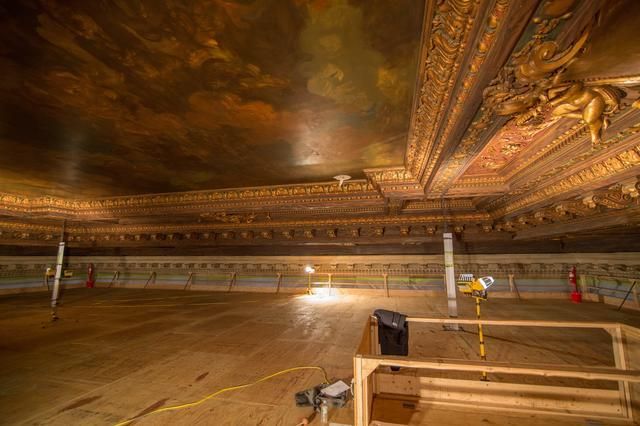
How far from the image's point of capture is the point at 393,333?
3375 mm

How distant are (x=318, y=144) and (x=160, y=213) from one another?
6.38 metres

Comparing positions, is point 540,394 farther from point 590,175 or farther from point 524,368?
point 590,175

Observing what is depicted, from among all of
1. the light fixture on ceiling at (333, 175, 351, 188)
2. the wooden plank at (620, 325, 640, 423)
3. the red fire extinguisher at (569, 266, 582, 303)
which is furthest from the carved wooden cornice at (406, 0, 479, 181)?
the red fire extinguisher at (569, 266, 582, 303)

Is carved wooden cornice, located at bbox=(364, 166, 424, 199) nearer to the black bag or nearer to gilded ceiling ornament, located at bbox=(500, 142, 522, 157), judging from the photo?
gilded ceiling ornament, located at bbox=(500, 142, 522, 157)

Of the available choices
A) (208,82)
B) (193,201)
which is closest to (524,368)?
(208,82)

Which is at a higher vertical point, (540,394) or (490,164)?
(490,164)

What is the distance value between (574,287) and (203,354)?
1214 centimetres

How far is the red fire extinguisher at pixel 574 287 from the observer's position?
8666mm

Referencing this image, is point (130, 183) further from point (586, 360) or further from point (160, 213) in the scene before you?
point (586, 360)

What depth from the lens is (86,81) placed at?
273 cm

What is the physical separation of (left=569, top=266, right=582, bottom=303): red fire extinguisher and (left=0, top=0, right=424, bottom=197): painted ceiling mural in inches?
367

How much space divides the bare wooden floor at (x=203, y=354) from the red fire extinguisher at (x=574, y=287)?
3.35ft

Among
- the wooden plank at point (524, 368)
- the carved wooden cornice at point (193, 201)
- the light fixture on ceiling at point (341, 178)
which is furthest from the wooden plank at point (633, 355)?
the light fixture on ceiling at point (341, 178)

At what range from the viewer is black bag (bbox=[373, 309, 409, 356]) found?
331cm
